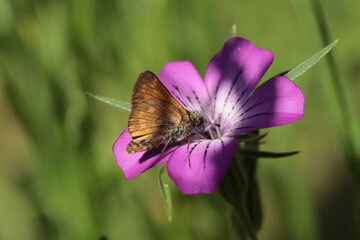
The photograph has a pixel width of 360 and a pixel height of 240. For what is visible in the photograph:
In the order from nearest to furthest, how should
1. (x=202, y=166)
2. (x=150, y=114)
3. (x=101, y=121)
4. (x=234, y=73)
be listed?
(x=202, y=166)
(x=150, y=114)
(x=234, y=73)
(x=101, y=121)

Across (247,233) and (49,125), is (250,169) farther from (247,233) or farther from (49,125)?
(49,125)

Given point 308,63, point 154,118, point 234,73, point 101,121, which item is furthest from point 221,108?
point 101,121

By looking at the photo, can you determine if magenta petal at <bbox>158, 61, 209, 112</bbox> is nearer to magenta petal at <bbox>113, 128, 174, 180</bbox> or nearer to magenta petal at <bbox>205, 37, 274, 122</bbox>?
magenta petal at <bbox>205, 37, 274, 122</bbox>

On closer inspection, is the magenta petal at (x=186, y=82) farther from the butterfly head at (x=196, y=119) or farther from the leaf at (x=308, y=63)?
the leaf at (x=308, y=63)

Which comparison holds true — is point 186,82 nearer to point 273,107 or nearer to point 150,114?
point 150,114

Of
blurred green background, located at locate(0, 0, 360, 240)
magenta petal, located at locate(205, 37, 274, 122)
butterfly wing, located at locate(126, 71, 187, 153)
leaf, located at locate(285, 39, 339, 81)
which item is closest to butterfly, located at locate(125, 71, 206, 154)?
butterfly wing, located at locate(126, 71, 187, 153)

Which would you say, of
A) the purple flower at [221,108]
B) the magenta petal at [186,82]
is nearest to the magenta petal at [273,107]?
the purple flower at [221,108]

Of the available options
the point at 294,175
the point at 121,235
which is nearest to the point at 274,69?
the point at 294,175
